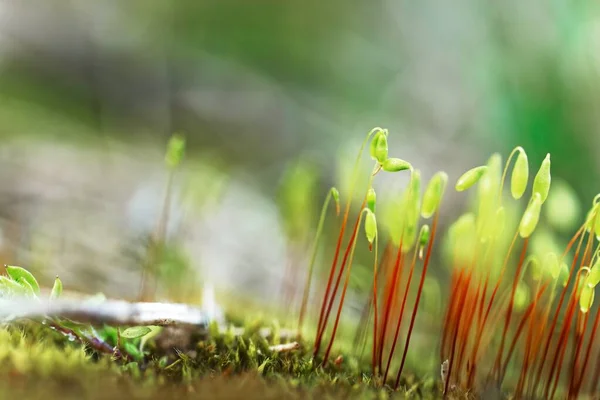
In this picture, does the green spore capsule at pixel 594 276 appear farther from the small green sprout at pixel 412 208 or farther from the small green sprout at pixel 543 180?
the small green sprout at pixel 412 208

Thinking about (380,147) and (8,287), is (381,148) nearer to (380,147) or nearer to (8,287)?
(380,147)

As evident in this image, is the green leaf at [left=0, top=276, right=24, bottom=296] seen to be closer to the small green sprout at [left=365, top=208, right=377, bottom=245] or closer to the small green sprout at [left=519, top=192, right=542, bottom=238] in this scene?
the small green sprout at [left=365, top=208, right=377, bottom=245]

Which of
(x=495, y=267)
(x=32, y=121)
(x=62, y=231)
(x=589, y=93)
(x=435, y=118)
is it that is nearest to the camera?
(x=495, y=267)

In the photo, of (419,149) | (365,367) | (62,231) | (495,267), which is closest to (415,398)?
(365,367)

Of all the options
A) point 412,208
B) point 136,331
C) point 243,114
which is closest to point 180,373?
point 136,331

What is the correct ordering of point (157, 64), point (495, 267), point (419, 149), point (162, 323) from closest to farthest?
point (162, 323), point (495, 267), point (419, 149), point (157, 64)

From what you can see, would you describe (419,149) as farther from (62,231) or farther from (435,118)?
(62,231)

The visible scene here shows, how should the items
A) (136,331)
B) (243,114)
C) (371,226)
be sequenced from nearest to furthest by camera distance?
1. (136,331)
2. (371,226)
3. (243,114)

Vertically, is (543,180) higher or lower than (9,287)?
higher
